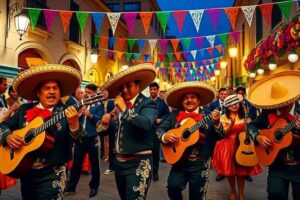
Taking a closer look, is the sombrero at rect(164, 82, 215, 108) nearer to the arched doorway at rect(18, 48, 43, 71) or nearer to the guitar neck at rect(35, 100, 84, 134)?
the guitar neck at rect(35, 100, 84, 134)

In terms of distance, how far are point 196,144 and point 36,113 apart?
1856 mm

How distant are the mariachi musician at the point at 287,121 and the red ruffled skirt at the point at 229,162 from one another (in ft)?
6.46

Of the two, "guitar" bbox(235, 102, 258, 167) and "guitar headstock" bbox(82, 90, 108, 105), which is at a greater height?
"guitar headstock" bbox(82, 90, 108, 105)

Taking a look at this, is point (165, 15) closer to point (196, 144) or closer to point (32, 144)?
point (196, 144)

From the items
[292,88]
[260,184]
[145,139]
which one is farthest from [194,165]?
[260,184]

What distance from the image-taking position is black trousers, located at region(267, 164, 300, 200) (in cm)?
380

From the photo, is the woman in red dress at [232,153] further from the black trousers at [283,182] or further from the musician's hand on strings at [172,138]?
the black trousers at [283,182]

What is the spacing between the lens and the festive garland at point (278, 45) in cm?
1229

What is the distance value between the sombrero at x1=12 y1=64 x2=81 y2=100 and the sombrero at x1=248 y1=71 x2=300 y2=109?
6.58ft

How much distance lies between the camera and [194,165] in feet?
14.1

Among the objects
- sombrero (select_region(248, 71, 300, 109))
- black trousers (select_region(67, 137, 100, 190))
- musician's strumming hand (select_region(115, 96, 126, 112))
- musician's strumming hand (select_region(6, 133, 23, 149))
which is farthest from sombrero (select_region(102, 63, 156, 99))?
black trousers (select_region(67, 137, 100, 190))

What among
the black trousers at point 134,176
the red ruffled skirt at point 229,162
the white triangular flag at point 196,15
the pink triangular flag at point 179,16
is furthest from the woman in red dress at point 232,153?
the pink triangular flag at point 179,16

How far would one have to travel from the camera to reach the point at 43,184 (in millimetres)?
3459

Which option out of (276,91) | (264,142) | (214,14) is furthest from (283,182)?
(214,14)
